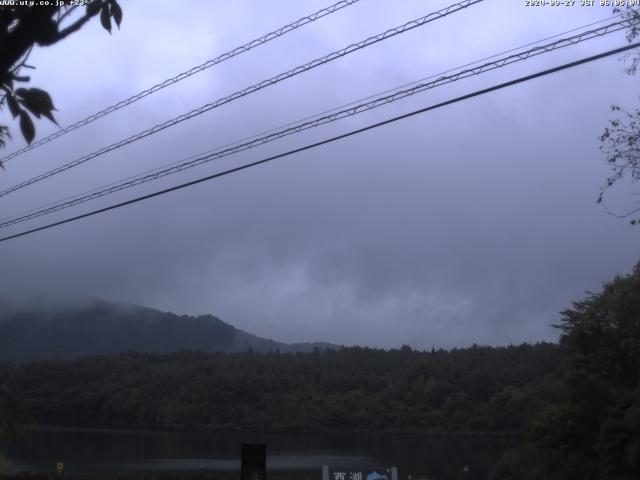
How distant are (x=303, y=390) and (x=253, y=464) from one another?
64.1 m

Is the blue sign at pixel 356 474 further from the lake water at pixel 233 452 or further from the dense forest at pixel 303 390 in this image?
the dense forest at pixel 303 390

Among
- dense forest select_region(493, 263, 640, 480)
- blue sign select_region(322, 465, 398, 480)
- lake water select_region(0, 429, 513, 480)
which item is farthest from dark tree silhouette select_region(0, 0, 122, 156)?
lake water select_region(0, 429, 513, 480)

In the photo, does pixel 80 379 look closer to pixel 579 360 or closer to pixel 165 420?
pixel 165 420

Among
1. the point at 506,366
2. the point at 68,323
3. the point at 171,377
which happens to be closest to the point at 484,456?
the point at 506,366

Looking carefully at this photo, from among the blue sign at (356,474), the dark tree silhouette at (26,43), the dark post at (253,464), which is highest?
the dark tree silhouette at (26,43)

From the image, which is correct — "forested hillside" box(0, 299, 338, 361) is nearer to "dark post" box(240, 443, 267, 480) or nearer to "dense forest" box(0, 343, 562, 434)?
"dense forest" box(0, 343, 562, 434)

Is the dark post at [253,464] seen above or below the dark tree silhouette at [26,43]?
below

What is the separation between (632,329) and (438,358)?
147 ft

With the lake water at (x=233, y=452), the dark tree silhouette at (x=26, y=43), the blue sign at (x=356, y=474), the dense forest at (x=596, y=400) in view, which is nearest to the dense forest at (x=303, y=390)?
the lake water at (x=233, y=452)

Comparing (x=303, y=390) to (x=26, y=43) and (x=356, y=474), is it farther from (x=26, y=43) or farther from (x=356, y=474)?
(x=26, y=43)

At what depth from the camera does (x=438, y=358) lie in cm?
6944

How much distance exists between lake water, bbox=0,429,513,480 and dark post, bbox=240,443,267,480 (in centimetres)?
2831

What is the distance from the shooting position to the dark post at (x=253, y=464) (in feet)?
35.1

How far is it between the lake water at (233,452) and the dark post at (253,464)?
2831 centimetres
